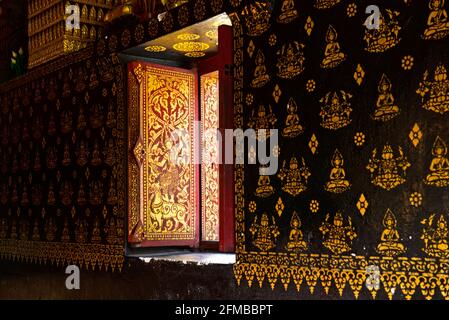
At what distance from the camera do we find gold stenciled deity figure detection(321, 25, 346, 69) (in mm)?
2984

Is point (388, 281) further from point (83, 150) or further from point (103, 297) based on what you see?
point (83, 150)

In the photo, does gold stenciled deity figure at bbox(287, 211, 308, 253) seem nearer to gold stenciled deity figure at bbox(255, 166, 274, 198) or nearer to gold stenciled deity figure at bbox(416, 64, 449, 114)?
gold stenciled deity figure at bbox(255, 166, 274, 198)

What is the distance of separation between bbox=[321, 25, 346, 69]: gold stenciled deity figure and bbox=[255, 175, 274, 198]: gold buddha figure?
72cm

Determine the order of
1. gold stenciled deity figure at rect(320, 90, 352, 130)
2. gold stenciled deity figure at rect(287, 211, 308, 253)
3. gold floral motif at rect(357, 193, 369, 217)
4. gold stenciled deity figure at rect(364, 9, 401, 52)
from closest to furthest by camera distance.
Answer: gold stenciled deity figure at rect(364, 9, 401, 52) < gold floral motif at rect(357, 193, 369, 217) < gold stenciled deity figure at rect(320, 90, 352, 130) < gold stenciled deity figure at rect(287, 211, 308, 253)

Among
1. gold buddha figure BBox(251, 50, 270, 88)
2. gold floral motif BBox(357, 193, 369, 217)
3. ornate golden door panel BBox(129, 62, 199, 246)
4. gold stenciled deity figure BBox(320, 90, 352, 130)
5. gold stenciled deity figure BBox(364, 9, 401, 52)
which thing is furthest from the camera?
ornate golden door panel BBox(129, 62, 199, 246)

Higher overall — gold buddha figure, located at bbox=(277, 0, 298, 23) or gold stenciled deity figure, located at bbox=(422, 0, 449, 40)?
gold buddha figure, located at bbox=(277, 0, 298, 23)

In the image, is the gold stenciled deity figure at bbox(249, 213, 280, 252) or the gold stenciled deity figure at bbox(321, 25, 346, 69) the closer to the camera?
the gold stenciled deity figure at bbox(321, 25, 346, 69)

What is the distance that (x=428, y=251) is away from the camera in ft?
8.42

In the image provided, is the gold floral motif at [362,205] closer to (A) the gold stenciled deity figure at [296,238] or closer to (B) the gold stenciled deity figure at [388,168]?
(B) the gold stenciled deity figure at [388,168]

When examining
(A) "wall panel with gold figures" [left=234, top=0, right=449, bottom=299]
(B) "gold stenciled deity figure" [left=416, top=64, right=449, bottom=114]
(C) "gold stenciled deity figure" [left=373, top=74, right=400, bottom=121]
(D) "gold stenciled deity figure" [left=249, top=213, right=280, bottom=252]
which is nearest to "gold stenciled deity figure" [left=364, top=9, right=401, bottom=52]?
(A) "wall panel with gold figures" [left=234, top=0, right=449, bottom=299]

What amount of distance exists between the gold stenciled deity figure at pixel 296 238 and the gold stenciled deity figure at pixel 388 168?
1.75 ft

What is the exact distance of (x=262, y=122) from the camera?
135 inches

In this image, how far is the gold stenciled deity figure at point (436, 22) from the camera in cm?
252
